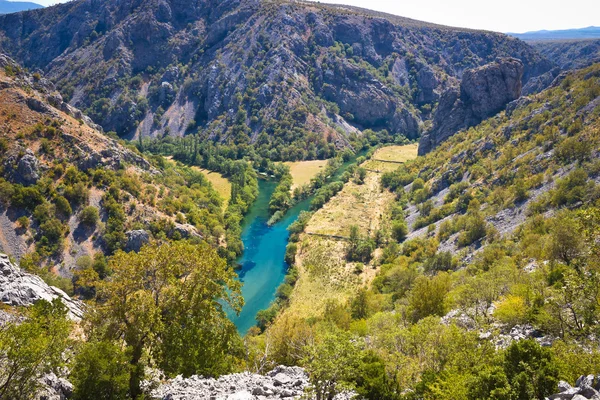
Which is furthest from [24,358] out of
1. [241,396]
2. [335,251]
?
[335,251]

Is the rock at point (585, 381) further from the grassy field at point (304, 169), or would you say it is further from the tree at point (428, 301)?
the grassy field at point (304, 169)

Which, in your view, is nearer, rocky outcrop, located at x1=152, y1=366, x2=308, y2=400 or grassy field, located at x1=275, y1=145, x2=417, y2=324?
rocky outcrop, located at x1=152, y1=366, x2=308, y2=400

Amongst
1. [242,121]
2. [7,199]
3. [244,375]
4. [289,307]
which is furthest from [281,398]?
[242,121]

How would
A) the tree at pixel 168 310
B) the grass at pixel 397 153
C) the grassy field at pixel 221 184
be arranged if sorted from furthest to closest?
the grass at pixel 397 153 < the grassy field at pixel 221 184 < the tree at pixel 168 310

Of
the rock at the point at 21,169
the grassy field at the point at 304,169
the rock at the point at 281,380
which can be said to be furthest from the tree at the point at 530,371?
the grassy field at the point at 304,169

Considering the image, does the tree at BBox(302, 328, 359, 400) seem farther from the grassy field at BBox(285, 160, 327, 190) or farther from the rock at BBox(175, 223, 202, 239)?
the grassy field at BBox(285, 160, 327, 190)

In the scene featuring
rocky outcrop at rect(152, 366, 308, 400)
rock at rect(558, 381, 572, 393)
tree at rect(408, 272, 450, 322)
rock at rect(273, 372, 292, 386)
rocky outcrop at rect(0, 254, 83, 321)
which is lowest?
tree at rect(408, 272, 450, 322)

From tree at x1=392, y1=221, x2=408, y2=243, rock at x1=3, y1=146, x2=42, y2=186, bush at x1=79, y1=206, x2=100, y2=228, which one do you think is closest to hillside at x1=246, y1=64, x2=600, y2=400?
tree at x1=392, y1=221, x2=408, y2=243

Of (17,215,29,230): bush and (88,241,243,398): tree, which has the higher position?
(88,241,243,398): tree

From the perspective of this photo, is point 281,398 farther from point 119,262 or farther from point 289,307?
point 289,307
